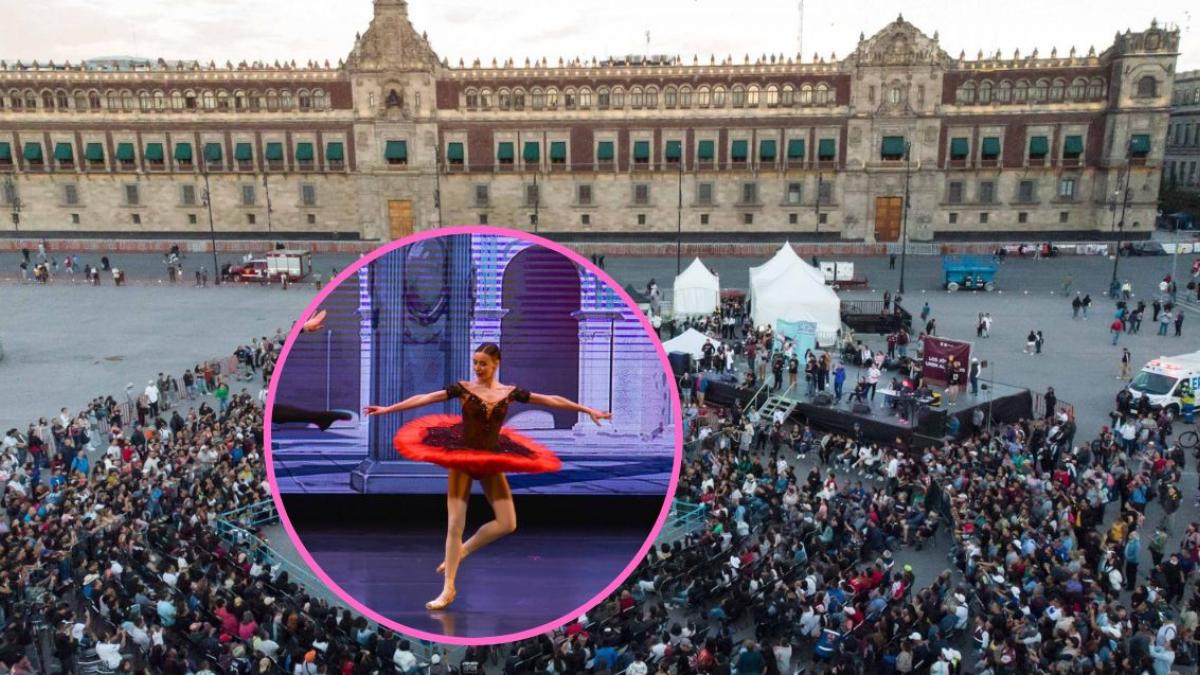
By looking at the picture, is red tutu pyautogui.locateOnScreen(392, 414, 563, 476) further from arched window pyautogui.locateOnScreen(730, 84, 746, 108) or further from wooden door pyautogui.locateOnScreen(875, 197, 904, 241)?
wooden door pyautogui.locateOnScreen(875, 197, 904, 241)

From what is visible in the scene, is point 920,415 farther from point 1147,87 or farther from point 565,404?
point 1147,87

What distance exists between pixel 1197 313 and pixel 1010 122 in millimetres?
23780

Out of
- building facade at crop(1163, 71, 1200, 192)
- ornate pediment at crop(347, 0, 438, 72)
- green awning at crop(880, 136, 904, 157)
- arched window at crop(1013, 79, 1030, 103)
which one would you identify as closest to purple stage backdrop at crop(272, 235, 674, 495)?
ornate pediment at crop(347, 0, 438, 72)

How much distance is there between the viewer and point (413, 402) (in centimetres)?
807

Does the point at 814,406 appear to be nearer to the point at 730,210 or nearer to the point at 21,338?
the point at 21,338

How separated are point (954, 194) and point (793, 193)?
10.8 m

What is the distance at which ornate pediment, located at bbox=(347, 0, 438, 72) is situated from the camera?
60.2m

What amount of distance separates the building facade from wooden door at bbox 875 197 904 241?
32.3 m

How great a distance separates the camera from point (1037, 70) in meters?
59.5

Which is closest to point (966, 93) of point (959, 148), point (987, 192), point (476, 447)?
point (959, 148)

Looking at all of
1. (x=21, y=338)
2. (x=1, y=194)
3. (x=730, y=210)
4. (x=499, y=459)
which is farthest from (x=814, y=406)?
(x=1, y=194)

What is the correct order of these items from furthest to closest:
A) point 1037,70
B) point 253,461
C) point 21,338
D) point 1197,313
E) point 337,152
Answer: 1. point 337,152
2. point 1037,70
3. point 1197,313
4. point 21,338
5. point 253,461

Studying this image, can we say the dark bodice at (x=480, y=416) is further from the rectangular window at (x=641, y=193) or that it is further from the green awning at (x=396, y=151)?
the green awning at (x=396, y=151)

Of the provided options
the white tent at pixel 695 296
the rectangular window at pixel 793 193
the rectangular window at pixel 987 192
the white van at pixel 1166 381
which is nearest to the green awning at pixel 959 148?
the rectangular window at pixel 987 192
